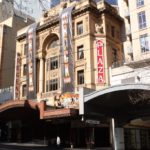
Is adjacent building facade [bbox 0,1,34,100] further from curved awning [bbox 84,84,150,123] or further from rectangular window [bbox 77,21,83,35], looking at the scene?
curved awning [bbox 84,84,150,123]

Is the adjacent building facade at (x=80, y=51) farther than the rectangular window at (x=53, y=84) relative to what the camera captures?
No

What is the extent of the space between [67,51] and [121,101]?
51.0ft

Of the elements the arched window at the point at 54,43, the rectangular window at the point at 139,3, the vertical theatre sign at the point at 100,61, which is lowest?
the vertical theatre sign at the point at 100,61

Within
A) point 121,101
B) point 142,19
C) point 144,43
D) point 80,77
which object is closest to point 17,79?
point 80,77

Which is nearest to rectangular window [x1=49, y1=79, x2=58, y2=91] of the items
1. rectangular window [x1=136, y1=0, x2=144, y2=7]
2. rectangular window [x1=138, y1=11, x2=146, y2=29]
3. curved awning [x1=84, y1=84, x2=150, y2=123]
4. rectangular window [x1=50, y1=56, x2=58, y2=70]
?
rectangular window [x1=50, y1=56, x2=58, y2=70]

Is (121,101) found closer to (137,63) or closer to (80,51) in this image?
(137,63)

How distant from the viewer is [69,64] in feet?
141

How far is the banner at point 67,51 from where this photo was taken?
4250cm

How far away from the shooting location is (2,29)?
198 ft

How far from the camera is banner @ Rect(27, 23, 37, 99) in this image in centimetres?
4775

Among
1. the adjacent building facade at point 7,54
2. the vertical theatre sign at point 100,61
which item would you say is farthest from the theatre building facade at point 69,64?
the adjacent building facade at point 7,54

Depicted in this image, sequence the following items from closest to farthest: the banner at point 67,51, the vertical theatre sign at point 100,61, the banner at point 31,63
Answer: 1. the vertical theatre sign at point 100,61
2. the banner at point 67,51
3. the banner at point 31,63

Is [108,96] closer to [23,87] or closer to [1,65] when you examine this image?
[23,87]

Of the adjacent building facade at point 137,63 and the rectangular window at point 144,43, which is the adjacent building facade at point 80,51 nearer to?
the adjacent building facade at point 137,63
